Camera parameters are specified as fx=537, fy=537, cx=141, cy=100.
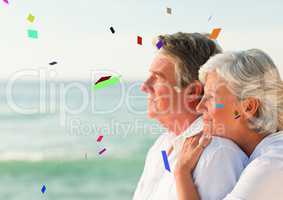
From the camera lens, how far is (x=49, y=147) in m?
14.1

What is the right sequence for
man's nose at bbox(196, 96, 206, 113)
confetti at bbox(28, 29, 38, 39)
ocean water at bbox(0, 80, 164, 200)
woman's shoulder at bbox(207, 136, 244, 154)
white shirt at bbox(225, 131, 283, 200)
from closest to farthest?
white shirt at bbox(225, 131, 283, 200), woman's shoulder at bbox(207, 136, 244, 154), man's nose at bbox(196, 96, 206, 113), confetti at bbox(28, 29, 38, 39), ocean water at bbox(0, 80, 164, 200)

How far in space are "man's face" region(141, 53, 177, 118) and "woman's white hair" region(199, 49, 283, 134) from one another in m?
0.38

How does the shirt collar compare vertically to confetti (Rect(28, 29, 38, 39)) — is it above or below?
below

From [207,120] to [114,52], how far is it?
1450 cm

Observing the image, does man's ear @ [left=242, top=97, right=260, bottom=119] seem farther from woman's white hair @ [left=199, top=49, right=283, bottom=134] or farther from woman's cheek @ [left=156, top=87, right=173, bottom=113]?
woman's cheek @ [left=156, top=87, right=173, bottom=113]

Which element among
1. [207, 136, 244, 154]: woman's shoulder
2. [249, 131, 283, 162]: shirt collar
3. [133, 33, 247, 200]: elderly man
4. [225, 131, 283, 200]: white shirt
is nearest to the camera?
[225, 131, 283, 200]: white shirt

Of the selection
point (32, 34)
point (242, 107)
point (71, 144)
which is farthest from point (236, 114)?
point (71, 144)

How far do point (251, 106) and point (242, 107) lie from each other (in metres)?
0.04

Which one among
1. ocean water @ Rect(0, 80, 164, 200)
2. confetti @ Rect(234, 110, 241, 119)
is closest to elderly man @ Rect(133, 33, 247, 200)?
confetti @ Rect(234, 110, 241, 119)

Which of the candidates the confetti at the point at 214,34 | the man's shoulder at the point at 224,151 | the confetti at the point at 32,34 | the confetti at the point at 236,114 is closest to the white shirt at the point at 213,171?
the man's shoulder at the point at 224,151

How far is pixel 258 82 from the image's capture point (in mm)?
2184

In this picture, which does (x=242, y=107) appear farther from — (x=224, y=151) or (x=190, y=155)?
(x=190, y=155)

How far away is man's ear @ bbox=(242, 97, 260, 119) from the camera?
222 cm

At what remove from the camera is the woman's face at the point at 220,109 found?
7.41 ft
